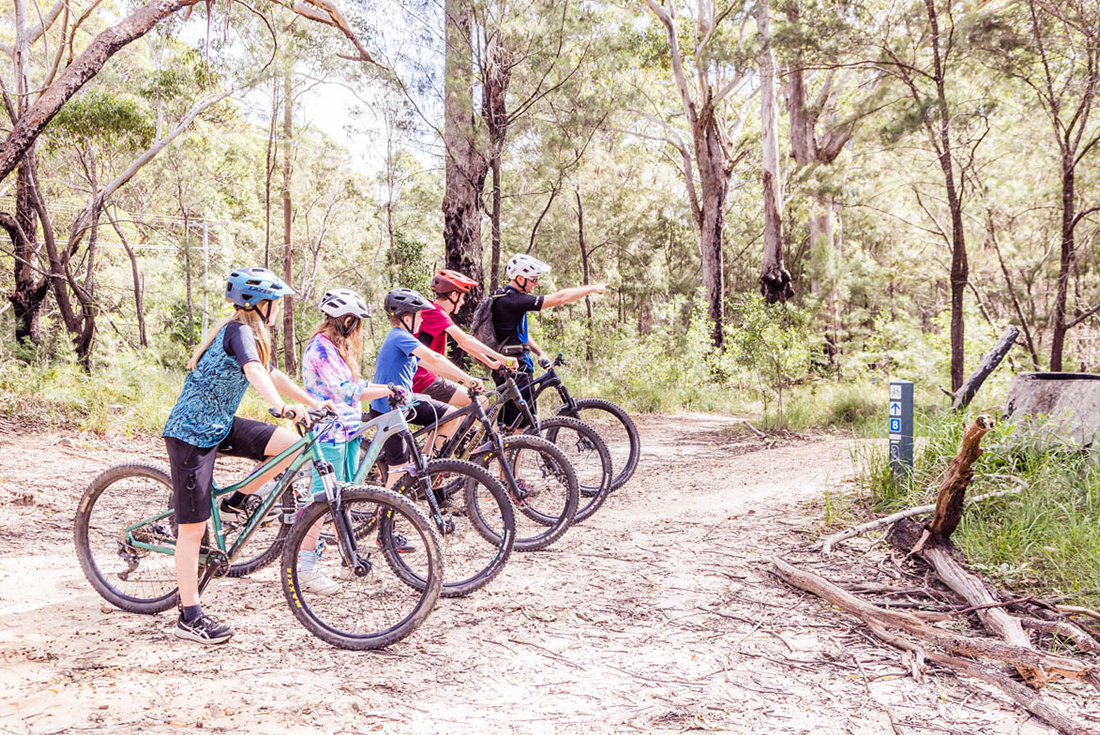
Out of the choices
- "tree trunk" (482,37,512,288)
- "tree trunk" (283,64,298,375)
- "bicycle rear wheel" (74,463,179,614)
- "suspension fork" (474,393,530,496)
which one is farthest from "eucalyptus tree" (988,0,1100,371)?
"tree trunk" (283,64,298,375)

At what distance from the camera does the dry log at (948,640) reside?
3264mm

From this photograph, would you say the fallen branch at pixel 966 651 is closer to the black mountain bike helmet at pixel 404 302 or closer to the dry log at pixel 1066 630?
the dry log at pixel 1066 630

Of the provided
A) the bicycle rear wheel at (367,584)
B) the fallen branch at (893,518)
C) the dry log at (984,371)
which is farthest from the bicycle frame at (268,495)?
the dry log at (984,371)

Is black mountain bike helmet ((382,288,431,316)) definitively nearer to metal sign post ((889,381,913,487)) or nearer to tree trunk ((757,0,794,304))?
metal sign post ((889,381,913,487))

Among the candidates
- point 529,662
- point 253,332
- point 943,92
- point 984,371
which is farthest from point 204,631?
point 943,92

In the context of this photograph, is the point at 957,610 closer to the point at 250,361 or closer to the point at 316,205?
the point at 250,361

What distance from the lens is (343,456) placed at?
4.28 metres

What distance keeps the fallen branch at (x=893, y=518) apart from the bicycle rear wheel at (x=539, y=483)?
1672 mm

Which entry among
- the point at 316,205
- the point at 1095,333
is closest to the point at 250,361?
the point at 1095,333

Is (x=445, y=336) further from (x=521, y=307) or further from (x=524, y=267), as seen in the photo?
(x=524, y=267)

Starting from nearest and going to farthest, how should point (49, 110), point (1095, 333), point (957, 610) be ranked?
point (957, 610)
point (49, 110)
point (1095, 333)

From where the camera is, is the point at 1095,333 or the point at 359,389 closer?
the point at 359,389

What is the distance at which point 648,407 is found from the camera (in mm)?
13672

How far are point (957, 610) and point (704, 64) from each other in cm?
1631
